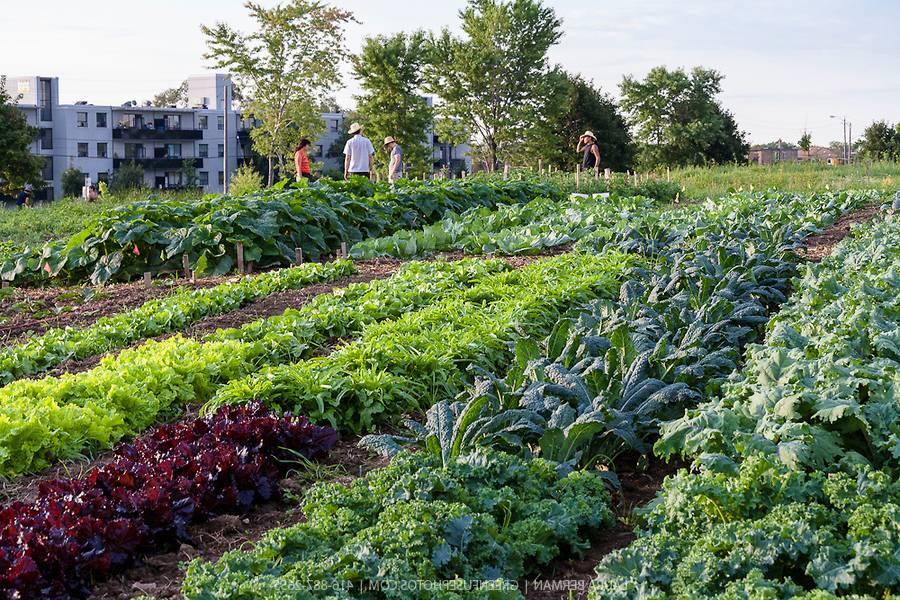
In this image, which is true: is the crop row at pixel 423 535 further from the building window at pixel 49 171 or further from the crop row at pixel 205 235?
the building window at pixel 49 171

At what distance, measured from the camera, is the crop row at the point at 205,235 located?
33.3 ft

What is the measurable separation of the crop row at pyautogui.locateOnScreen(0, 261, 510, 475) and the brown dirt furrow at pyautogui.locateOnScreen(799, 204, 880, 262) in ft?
17.2

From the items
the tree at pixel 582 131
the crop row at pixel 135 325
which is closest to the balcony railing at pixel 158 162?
the tree at pixel 582 131

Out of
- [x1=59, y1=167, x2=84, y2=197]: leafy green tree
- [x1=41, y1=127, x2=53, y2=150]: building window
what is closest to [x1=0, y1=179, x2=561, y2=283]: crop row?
[x1=59, y1=167, x2=84, y2=197]: leafy green tree

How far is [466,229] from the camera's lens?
11680 mm

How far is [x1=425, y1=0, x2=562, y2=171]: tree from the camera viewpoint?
42.3m

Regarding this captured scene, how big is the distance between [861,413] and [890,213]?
10.9 metres

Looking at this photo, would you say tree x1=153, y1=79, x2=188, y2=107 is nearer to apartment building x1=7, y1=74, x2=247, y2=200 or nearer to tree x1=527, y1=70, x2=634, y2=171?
apartment building x1=7, y1=74, x2=247, y2=200

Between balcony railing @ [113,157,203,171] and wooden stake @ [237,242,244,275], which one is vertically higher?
balcony railing @ [113,157,203,171]

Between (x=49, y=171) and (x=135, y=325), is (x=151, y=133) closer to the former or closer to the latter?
(x=49, y=171)

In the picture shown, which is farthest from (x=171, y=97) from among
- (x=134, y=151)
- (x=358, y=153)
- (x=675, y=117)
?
(x=358, y=153)

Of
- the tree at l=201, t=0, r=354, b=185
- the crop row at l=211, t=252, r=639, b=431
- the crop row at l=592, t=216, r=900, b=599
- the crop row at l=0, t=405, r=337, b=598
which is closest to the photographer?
the crop row at l=592, t=216, r=900, b=599

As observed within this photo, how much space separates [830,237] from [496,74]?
104ft

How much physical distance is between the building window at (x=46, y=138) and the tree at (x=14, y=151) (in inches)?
1370
